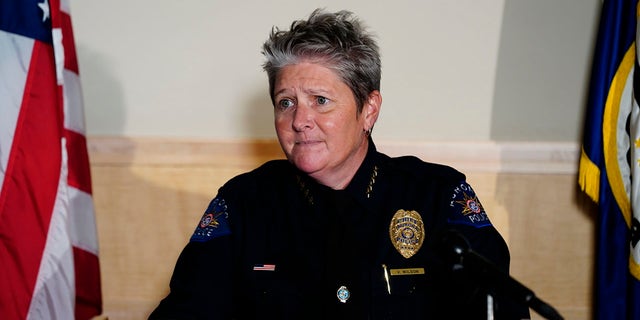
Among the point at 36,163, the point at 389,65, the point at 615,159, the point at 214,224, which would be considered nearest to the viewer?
the point at 214,224

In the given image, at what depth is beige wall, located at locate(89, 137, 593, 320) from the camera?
3189mm

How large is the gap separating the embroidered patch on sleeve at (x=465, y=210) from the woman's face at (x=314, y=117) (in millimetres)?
327

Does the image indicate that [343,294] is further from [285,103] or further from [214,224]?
[285,103]

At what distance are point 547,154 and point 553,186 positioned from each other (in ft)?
0.47

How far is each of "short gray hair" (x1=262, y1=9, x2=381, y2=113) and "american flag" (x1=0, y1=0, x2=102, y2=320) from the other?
950mm

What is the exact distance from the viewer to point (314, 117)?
2.00 metres

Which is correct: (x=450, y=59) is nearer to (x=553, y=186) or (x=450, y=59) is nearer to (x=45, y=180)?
(x=553, y=186)

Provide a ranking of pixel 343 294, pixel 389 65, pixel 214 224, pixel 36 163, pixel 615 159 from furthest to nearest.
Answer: pixel 389 65 < pixel 615 159 < pixel 36 163 < pixel 214 224 < pixel 343 294

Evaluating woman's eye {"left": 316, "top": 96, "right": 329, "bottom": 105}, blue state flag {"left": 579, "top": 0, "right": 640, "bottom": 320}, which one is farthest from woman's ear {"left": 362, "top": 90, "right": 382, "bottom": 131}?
blue state flag {"left": 579, "top": 0, "right": 640, "bottom": 320}

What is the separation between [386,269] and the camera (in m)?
2.00

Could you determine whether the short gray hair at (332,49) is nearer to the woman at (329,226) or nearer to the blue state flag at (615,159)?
the woman at (329,226)

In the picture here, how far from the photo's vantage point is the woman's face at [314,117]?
6.54ft

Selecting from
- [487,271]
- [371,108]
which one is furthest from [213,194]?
[487,271]

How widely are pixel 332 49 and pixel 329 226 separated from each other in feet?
1.60
